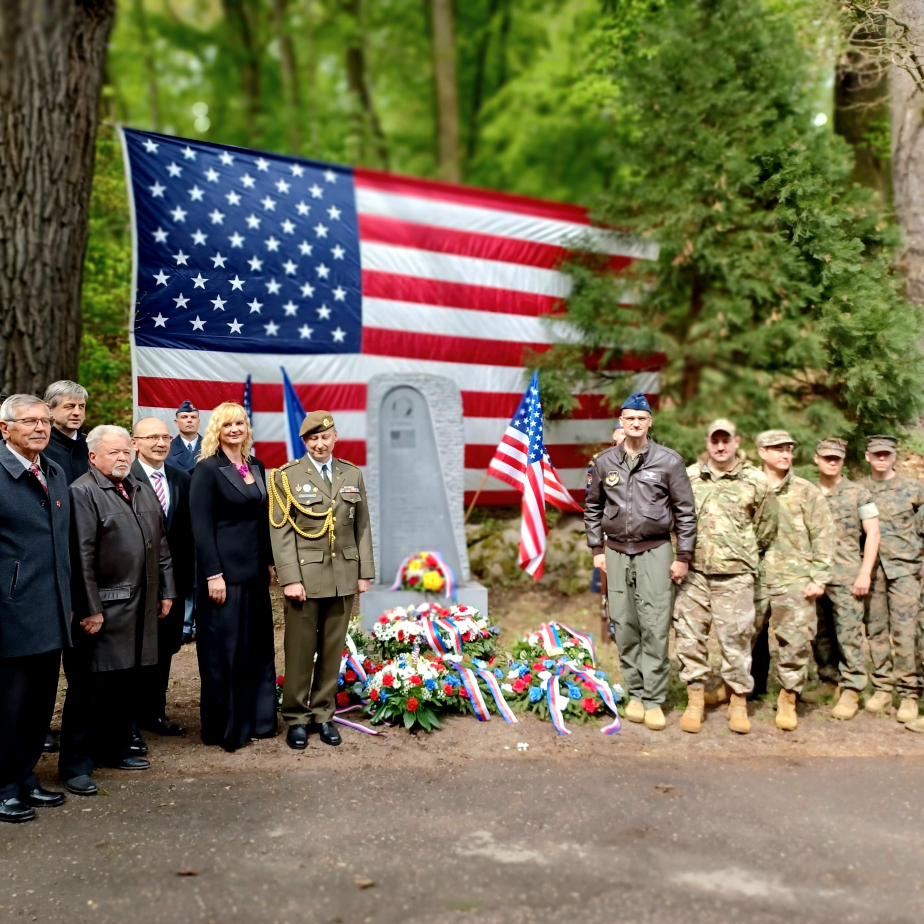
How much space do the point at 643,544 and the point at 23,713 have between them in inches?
137

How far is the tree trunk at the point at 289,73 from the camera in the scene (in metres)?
15.8

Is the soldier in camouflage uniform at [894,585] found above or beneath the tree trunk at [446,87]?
beneath

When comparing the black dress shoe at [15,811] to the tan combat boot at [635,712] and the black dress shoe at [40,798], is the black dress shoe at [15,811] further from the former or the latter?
the tan combat boot at [635,712]

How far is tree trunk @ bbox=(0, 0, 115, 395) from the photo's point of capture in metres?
6.48

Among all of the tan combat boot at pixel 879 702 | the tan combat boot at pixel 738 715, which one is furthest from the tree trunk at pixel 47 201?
the tan combat boot at pixel 879 702

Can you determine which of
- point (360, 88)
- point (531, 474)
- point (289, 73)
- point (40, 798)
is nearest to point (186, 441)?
point (531, 474)

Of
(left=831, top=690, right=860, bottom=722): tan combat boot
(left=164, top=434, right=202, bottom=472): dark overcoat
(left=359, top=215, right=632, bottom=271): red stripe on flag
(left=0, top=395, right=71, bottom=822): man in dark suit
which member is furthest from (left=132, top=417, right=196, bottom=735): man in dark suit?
(left=831, top=690, right=860, bottom=722): tan combat boot

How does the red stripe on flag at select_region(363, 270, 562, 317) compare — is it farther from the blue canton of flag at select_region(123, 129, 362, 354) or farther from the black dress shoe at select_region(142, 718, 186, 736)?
the black dress shoe at select_region(142, 718, 186, 736)

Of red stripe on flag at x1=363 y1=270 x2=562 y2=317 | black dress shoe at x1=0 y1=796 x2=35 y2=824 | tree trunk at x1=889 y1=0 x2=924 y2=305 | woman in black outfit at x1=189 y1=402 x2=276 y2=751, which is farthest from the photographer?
red stripe on flag at x1=363 y1=270 x2=562 y2=317

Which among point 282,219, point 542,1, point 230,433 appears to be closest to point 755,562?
point 230,433

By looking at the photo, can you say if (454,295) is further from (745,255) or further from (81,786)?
(81,786)

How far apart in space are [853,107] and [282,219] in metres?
5.94

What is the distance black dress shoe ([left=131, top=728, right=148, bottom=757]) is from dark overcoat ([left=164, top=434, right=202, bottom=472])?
195 cm

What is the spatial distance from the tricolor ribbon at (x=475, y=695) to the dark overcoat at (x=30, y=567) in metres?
2.36
